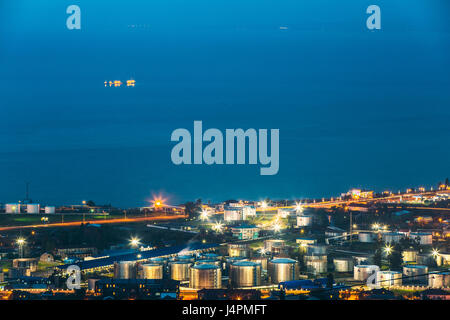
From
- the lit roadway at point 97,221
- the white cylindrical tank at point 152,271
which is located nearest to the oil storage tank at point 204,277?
the white cylindrical tank at point 152,271

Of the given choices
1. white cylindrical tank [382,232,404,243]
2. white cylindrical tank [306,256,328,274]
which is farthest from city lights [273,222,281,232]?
white cylindrical tank [306,256,328,274]

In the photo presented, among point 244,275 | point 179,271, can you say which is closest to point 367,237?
point 244,275

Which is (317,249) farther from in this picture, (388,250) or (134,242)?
(134,242)

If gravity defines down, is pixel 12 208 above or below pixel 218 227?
above

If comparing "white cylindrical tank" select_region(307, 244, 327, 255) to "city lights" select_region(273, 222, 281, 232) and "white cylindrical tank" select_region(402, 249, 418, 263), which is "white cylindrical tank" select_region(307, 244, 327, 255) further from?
"city lights" select_region(273, 222, 281, 232)

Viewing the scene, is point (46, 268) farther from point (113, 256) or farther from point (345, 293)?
point (345, 293)

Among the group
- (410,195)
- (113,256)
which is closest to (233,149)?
(410,195)
